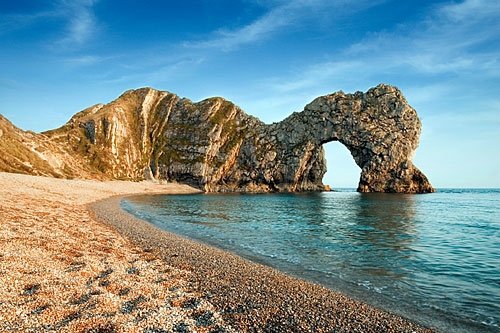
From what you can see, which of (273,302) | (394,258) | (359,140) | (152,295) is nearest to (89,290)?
(152,295)

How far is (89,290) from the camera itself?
1360 cm

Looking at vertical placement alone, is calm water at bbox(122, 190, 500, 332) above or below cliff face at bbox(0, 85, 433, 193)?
below

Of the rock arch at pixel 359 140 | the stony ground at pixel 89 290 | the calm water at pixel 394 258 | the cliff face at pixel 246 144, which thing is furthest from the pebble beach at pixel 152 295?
the rock arch at pixel 359 140

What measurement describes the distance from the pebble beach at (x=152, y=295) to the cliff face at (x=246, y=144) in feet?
395

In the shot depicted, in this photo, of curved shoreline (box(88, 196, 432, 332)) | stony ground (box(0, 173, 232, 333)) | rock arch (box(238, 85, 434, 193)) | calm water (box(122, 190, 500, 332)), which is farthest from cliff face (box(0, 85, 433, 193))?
curved shoreline (box(88, 196, 432, 332))

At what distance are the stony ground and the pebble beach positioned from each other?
34 millimetres

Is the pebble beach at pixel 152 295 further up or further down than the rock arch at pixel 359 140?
further down

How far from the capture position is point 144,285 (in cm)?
1521

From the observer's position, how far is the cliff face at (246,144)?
5709 inches

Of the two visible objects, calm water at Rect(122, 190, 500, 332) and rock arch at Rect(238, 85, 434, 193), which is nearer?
calm water at Rect(122, 190, 500, 332)

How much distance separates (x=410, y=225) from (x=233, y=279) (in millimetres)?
35064

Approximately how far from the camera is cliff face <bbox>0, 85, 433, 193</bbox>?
14500 cm

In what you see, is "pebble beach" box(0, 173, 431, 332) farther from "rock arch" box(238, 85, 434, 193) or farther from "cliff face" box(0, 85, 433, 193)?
"rock arch" box(238, 85, 434, 193)

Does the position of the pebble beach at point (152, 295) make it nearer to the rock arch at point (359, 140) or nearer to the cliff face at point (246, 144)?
the cliff face at point (246, 144)
